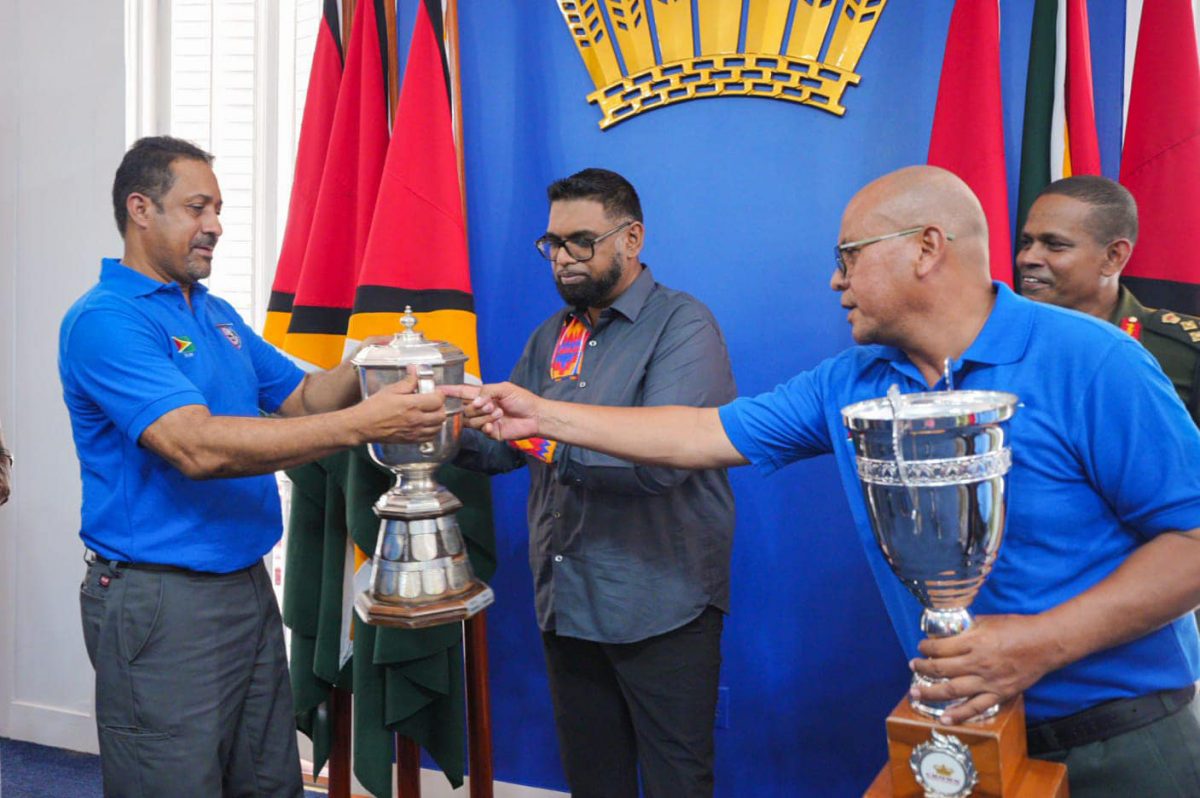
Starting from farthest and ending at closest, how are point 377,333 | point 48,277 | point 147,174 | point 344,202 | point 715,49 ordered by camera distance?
point 48,277 < point 344,202 < point 715,49 < point 377,333 < point 147,174

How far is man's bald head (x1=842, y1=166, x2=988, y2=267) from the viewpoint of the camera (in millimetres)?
1396

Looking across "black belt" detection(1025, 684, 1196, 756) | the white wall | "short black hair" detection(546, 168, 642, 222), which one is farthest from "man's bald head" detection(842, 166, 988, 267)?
the white wall

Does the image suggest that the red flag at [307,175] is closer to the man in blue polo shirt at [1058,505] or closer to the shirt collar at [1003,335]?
the man in blue polo shirt at [1058,505]

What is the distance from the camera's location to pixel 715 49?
104 inches

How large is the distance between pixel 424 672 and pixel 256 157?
192cm

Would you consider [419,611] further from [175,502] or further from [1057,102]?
[1057,102]

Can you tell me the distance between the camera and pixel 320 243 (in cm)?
272

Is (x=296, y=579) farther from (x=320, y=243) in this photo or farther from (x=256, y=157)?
(x=256, y=157)

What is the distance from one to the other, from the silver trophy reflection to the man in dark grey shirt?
0.95m

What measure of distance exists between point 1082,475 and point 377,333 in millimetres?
1758

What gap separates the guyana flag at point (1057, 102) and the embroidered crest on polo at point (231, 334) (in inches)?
72.4

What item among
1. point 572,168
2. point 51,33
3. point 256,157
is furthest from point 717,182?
point 51,33

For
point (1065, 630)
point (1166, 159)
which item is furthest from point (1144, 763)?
point (1166, 159)

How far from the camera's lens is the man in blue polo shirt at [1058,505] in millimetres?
1188
